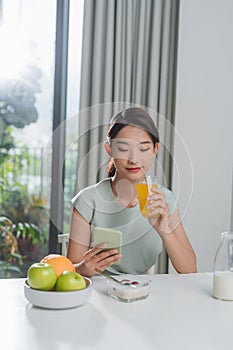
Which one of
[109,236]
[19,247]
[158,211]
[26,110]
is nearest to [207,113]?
[26,110]

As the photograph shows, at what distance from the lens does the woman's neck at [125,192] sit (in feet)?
4.61

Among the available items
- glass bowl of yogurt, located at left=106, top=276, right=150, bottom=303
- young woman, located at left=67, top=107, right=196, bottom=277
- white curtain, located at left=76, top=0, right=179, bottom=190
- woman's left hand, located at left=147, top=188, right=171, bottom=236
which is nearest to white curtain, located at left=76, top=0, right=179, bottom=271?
white curtain, located at left=76, top=0, right=179, bottom=190

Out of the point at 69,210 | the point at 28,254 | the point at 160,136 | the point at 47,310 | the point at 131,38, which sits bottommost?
the point at 28,254

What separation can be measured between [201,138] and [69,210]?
1508 mm

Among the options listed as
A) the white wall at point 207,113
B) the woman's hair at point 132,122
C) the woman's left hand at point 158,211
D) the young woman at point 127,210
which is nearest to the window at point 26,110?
the white wall at point 207,113

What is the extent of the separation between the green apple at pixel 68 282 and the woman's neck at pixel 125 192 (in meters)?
0.27

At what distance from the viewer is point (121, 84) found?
2.82 meters

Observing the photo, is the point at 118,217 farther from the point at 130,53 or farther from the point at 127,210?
the point at 130,53

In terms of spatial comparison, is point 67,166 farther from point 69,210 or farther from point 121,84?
point 121,84

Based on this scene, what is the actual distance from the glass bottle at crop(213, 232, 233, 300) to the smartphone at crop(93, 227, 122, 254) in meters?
0.28

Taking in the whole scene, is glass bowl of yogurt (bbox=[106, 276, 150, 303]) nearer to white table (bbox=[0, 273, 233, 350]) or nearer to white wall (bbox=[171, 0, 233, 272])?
white table (bbox=[0, 273, 233, 350])

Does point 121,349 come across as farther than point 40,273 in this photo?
No

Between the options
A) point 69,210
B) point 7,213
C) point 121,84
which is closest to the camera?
point 69,210

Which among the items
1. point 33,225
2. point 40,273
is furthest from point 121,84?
point 40,273
